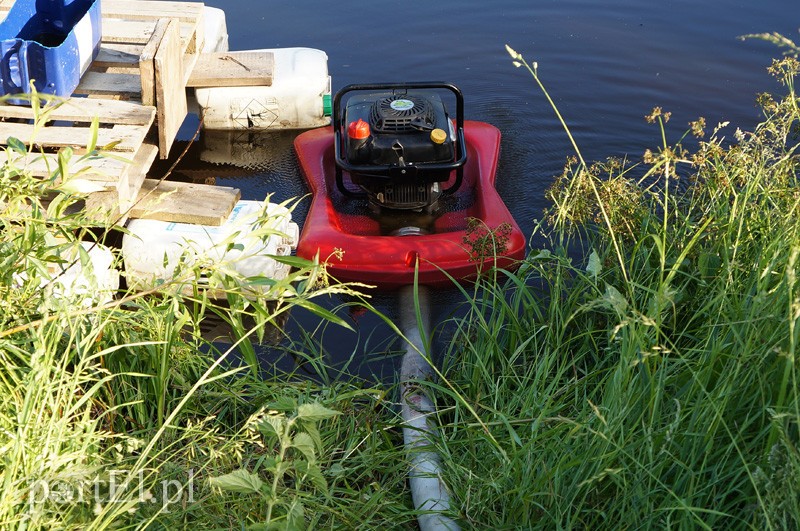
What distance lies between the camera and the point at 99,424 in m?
2.97

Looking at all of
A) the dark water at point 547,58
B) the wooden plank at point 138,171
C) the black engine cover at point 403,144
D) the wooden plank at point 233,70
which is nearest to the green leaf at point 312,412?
the black engine cover at point 403,144

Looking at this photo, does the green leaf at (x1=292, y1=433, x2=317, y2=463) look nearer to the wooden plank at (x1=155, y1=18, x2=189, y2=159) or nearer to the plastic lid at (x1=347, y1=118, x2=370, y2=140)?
the plastic lid at (x1=347, y1=118, x2=370, y2=140)

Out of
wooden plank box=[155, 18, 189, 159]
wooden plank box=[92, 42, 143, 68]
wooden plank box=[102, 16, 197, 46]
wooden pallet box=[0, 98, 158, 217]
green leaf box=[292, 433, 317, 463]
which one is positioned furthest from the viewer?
wooden plank box=[102, 16, 197, 46]

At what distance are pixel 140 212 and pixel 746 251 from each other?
296 cm

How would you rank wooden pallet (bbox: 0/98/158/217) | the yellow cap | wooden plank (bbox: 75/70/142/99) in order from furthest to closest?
wooden plank (bbox: 75/70/142/99), the yellow cap, wooden pallet (bbox: 0/98/158/217)

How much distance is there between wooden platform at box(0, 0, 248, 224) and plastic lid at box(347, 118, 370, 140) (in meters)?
→ 0.75

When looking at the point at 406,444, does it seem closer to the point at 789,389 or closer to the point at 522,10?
the point at 789,389

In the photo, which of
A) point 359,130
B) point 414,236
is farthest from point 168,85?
point 414,236

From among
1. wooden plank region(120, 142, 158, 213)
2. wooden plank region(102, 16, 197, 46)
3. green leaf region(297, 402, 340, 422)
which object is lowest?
wooden plank region(120, 142, 158, 213)

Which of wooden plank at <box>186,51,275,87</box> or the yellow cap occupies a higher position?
the yellow cap

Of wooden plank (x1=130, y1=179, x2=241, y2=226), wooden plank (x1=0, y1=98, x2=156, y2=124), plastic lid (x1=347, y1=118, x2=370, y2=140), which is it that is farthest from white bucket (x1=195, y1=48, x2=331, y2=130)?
plastic lid (x1=347, y1=118, x2=370, y2=140)

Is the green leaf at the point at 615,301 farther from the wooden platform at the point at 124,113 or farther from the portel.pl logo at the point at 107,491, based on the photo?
the wooden platform at the point at 124,113

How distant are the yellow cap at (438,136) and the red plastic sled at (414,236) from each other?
432 mm

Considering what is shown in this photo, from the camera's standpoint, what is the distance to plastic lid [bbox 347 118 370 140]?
4.67 metres
